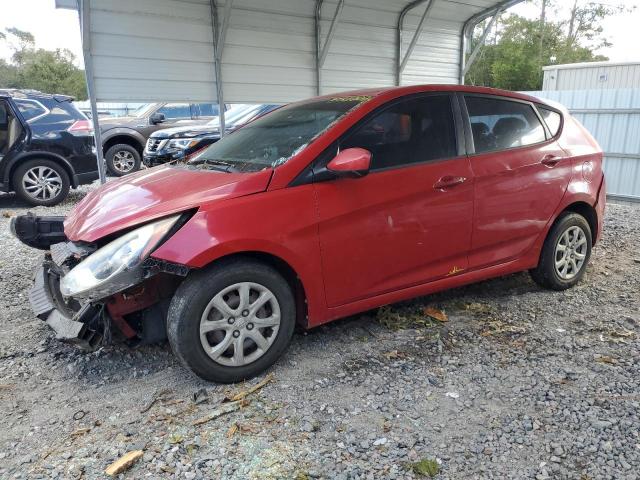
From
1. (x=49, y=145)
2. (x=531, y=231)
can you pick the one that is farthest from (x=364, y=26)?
(x=531, y=231)

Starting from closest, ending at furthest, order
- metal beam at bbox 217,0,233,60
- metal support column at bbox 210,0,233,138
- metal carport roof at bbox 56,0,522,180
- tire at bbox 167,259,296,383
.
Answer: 1. tire at bbox 167,259,296,383
2. metal carport roof at bbox 56,0,522,180
3. metal beam at bbox 217,0,233,60
4. metal support column at bbox 210,0,233,138

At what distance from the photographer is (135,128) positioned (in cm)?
1109

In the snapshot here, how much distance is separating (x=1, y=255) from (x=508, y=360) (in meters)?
5.21

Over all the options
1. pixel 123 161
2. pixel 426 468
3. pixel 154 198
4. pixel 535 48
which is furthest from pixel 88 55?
pixel 535 48

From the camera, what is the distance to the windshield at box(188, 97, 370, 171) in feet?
10.4

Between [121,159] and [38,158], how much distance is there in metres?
3.06

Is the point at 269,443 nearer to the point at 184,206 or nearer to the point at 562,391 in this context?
the point at 184,206

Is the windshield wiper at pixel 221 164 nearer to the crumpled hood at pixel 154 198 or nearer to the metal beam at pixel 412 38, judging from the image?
the crumpled hood at pixel 154 198

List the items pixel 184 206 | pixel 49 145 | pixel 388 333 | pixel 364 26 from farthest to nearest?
pixel 364 26, pixel 49 145, pixel 388 333, pixel 184 206

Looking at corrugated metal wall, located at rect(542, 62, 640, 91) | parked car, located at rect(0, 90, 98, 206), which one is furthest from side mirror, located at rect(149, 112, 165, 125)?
corrugated metal wall, located at rect(542, 62, 640, 91)

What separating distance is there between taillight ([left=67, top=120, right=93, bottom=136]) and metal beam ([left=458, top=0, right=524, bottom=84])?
7.01 meters

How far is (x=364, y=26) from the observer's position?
28.5ft

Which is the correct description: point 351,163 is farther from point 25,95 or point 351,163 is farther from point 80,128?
point 25,95

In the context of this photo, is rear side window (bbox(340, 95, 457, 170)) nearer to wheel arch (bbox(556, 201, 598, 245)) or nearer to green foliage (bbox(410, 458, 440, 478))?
wheel arch (bbox(556, 201, 598, 245))
